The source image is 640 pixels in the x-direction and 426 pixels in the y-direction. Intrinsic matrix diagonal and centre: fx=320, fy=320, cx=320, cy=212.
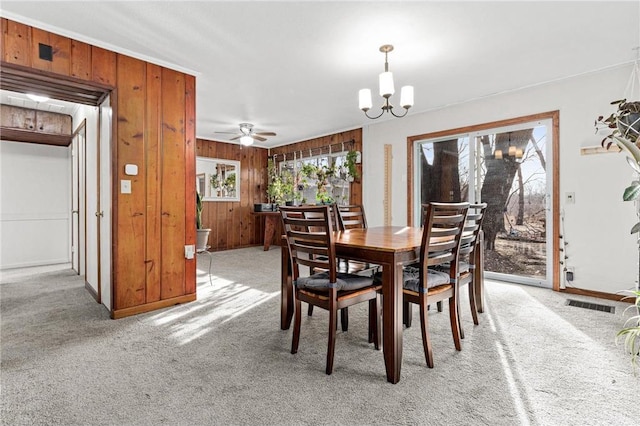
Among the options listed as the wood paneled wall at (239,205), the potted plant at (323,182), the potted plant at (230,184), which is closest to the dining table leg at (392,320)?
the potted plant at (323,182)

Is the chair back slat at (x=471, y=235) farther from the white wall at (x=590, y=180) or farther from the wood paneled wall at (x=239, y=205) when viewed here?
the wood paneled wall at (x=239, y=205)

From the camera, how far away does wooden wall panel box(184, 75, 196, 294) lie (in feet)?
10.5

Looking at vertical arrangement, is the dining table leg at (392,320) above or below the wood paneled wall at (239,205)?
below

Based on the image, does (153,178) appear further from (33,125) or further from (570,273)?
(570,273)

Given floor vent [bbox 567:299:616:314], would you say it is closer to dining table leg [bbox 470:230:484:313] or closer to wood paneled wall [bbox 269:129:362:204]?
dining table leg [bbox 470:230:484:313]

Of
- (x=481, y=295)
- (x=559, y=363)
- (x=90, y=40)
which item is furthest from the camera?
(x=481, y=295)

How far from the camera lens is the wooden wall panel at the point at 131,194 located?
9.15 ft

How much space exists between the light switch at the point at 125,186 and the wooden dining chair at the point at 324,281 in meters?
1.62

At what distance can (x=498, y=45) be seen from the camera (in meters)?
2.79

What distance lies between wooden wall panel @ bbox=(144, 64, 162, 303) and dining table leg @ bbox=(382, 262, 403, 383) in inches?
88.8

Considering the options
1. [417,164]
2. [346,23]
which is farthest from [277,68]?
[417,164]

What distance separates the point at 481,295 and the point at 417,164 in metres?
2.61

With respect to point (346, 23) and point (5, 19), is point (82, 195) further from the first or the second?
point (346, 23)

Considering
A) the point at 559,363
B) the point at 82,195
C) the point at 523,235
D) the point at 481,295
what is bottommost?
the point at 559,363
